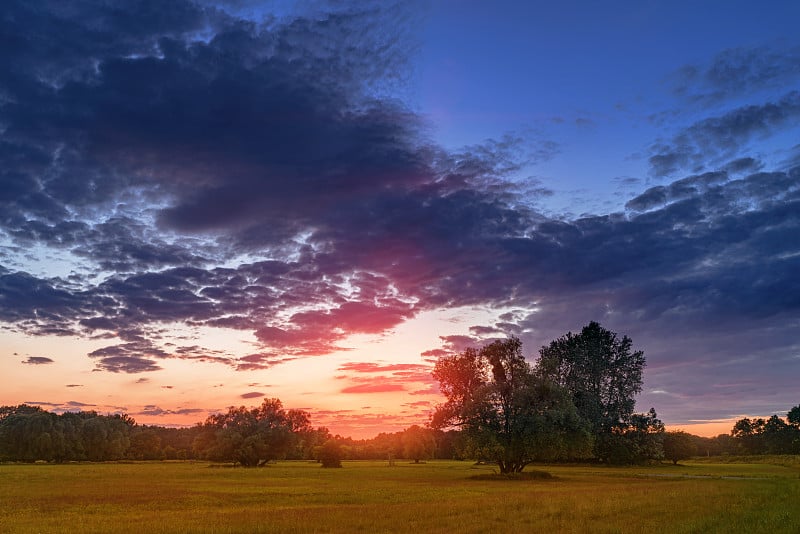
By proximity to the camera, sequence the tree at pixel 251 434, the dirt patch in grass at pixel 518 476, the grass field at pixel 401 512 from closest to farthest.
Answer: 1. the grass field at pixel 401 512
2. the dirt patch in grass at pixel 518 476
3. the tree at pixel 251 434

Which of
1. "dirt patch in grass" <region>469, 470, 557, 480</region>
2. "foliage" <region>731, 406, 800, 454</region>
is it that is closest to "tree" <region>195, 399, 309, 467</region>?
"dirt patch in grass" <region>469, 470, 557, 480</region>

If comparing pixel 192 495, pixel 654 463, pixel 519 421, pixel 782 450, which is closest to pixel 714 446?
pixel 782 450

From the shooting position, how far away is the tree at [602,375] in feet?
330

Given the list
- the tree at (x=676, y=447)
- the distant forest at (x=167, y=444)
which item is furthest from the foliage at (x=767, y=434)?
the tree at (x=676, y=447)

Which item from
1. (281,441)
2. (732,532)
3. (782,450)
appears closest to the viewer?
(732,532)

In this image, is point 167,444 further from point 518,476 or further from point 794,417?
point 794,417

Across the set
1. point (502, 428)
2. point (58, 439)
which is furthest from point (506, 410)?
point (58, 439)

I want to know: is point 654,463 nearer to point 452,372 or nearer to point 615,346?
point 615,346

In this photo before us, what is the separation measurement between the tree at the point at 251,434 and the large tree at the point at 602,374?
217 feet

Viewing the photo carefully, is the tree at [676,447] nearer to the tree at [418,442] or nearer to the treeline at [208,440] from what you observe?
the treeline at [208,440]

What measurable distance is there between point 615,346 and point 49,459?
5760 inches

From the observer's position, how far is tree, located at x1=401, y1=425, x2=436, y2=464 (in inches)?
6526

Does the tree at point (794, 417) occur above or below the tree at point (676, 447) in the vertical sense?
above

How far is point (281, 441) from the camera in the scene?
5256 inches
